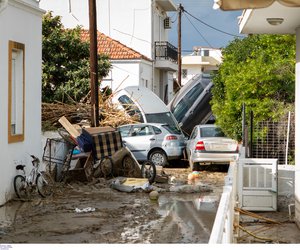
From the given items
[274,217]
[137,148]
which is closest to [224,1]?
[274,217]

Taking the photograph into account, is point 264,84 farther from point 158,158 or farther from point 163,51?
point 163,51

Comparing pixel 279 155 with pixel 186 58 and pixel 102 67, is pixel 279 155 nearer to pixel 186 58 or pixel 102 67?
pixel 102 67

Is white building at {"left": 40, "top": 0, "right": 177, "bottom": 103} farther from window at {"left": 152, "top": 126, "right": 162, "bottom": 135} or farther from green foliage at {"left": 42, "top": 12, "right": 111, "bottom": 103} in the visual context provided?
window at {"left": 152, "top": 126, "right": 162, "bottom": 135}

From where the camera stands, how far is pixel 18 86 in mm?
14148

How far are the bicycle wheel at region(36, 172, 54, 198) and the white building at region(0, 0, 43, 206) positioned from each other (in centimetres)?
46

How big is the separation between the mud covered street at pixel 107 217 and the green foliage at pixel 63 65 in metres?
8.72

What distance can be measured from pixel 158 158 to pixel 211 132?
270cm

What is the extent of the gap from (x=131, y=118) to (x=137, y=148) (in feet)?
10.4

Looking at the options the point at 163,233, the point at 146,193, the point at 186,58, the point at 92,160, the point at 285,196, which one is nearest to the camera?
the point at 163,233

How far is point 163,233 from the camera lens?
1028 centimetres

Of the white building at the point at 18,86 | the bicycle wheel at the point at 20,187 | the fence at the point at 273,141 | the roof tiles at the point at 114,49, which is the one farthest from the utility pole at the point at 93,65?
the roof tiles at the point at 114,49

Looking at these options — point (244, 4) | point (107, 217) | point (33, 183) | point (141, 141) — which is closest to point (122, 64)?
point (141, 141)

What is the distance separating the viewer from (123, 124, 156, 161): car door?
22.2 meters

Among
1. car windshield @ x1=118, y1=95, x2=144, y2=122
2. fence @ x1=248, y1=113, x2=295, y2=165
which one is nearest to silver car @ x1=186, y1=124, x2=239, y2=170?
fence @ x1=248, y1=113, x2=295, y2=165
